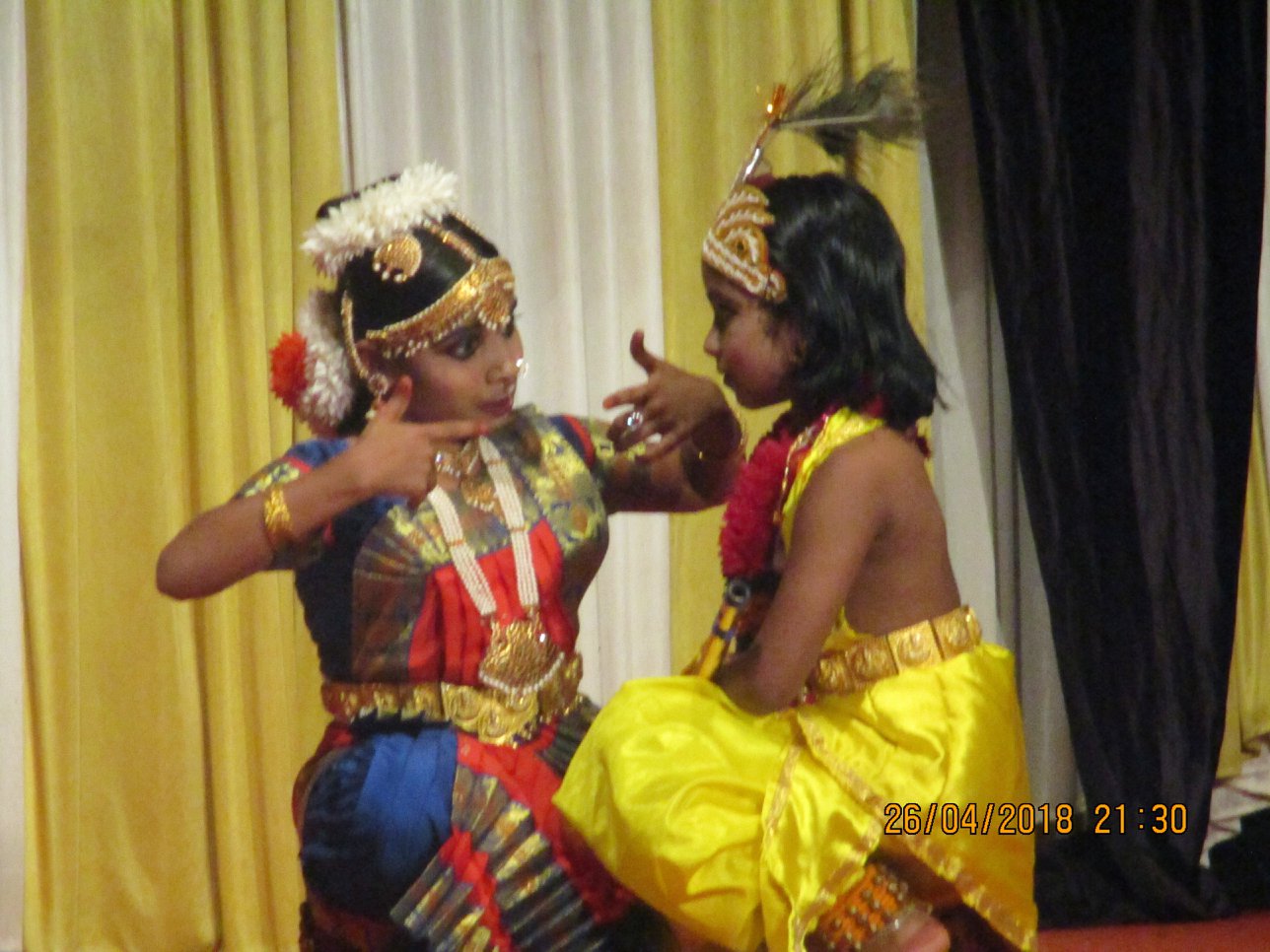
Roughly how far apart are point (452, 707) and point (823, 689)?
1.48 feet

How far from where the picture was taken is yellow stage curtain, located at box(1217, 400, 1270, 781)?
2840mm

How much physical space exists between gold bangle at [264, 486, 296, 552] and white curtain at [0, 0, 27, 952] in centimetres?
136

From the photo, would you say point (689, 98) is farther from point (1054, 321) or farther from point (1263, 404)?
point (1263, 404)

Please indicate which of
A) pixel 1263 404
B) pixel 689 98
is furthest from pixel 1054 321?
pixel 689 98

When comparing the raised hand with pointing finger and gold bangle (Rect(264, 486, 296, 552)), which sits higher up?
the raised hand with pointing finger

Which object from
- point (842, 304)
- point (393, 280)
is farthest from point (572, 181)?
point (842, 304)

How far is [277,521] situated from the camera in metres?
1.45

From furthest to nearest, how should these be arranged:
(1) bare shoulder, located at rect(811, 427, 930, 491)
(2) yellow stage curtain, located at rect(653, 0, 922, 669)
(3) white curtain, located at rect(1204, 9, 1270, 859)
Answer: (3) white curtain, located at rect(1204, 9, 1270, 859) < (2) yellow stage curtain, located at rect(653, 0, 922, 669) < (1) bare shoulder, located at rect(811, 427, 930, 491)

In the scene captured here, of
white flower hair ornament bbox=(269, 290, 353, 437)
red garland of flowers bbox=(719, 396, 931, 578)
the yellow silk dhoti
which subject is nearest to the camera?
the yellow silk dhoti

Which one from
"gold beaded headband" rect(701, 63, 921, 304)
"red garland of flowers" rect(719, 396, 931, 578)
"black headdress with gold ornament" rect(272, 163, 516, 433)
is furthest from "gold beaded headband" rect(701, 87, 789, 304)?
"black headdress with gold ornament" rect(272, 163, 516, 433)

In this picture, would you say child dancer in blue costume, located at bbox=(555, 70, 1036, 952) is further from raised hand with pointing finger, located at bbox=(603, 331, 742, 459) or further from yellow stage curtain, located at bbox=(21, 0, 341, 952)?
yellow stage curtain, located at bbox=(21, 0, 341, 952)

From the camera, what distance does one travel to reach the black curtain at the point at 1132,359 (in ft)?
8.75

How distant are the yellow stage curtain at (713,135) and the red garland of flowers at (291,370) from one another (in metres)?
1.08

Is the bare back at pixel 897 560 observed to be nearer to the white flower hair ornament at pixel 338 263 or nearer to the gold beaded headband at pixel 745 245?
the gold beaded headband at pixel 745 245
